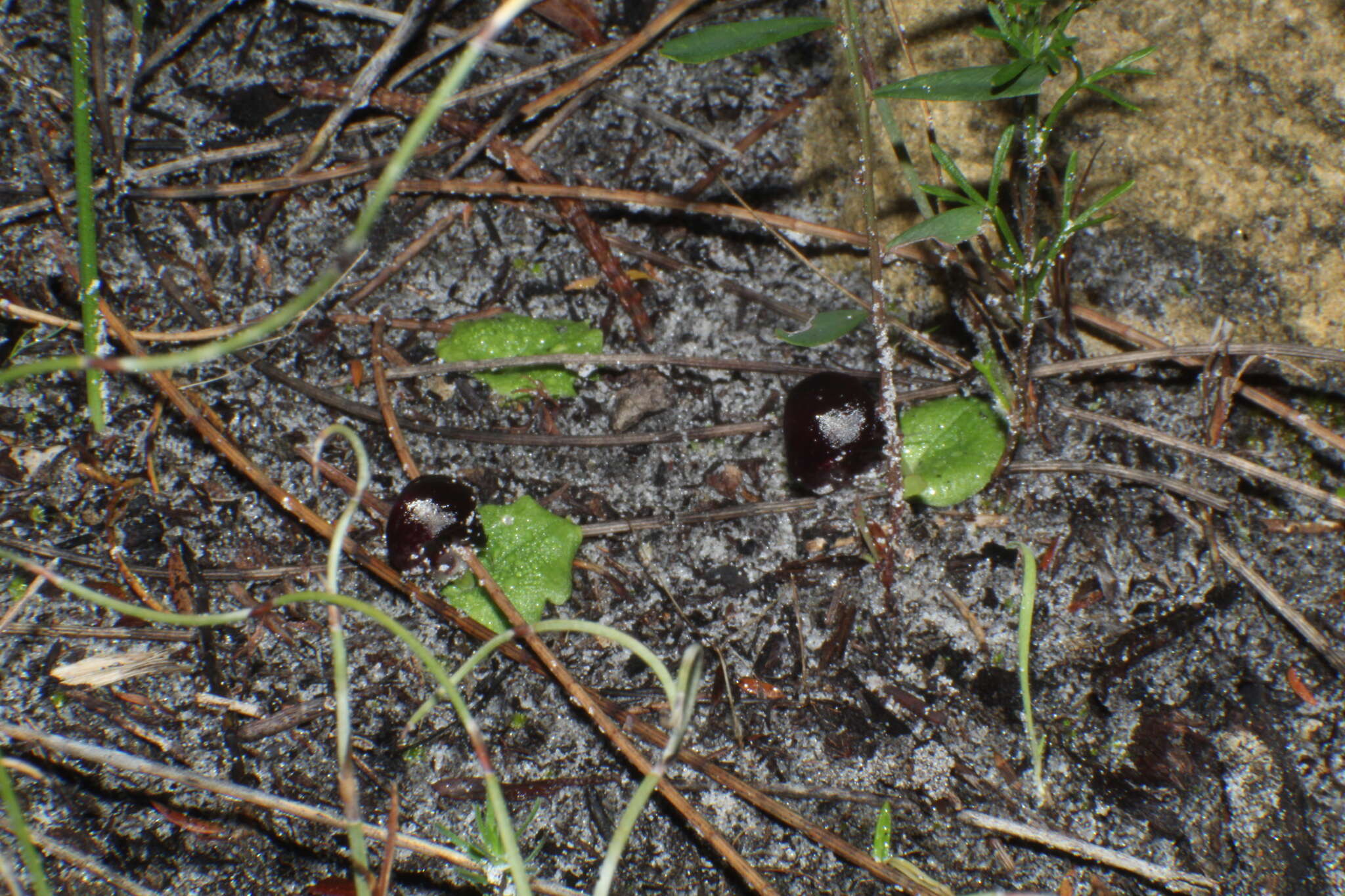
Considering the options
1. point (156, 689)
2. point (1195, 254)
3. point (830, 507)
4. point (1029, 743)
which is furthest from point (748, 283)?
point (156, 689)

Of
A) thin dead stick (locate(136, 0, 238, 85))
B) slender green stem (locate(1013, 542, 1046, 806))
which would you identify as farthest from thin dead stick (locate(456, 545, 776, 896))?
thin dead stick (locate(136, 0, 238, 85))

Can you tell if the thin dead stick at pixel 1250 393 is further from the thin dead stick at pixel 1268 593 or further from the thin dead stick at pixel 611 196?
the thin dead stick at pixel 611 196

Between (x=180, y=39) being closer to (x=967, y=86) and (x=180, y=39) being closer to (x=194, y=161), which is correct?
(x=194, y=161)

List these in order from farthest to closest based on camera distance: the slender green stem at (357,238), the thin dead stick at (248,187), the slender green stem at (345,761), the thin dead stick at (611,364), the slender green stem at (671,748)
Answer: the thin dead stick at (248,187), the thin dead stick at (611,364), the slender green stem at (345,761), the slender green stem at (671,748), the slender green stem at (357,238)

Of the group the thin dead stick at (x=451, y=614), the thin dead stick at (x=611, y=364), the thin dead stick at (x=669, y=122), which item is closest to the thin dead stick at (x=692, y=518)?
the thin dead stick at (x=451, y=614)

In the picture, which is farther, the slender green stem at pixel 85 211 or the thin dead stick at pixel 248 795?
the slender green stem at pixel 85 211

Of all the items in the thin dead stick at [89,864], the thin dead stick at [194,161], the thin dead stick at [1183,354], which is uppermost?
the thin dead stick at [194,161]

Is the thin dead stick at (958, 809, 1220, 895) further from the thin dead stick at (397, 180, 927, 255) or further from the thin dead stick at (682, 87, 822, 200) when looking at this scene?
the thin dead stick at (682, 87, 822, 200)
